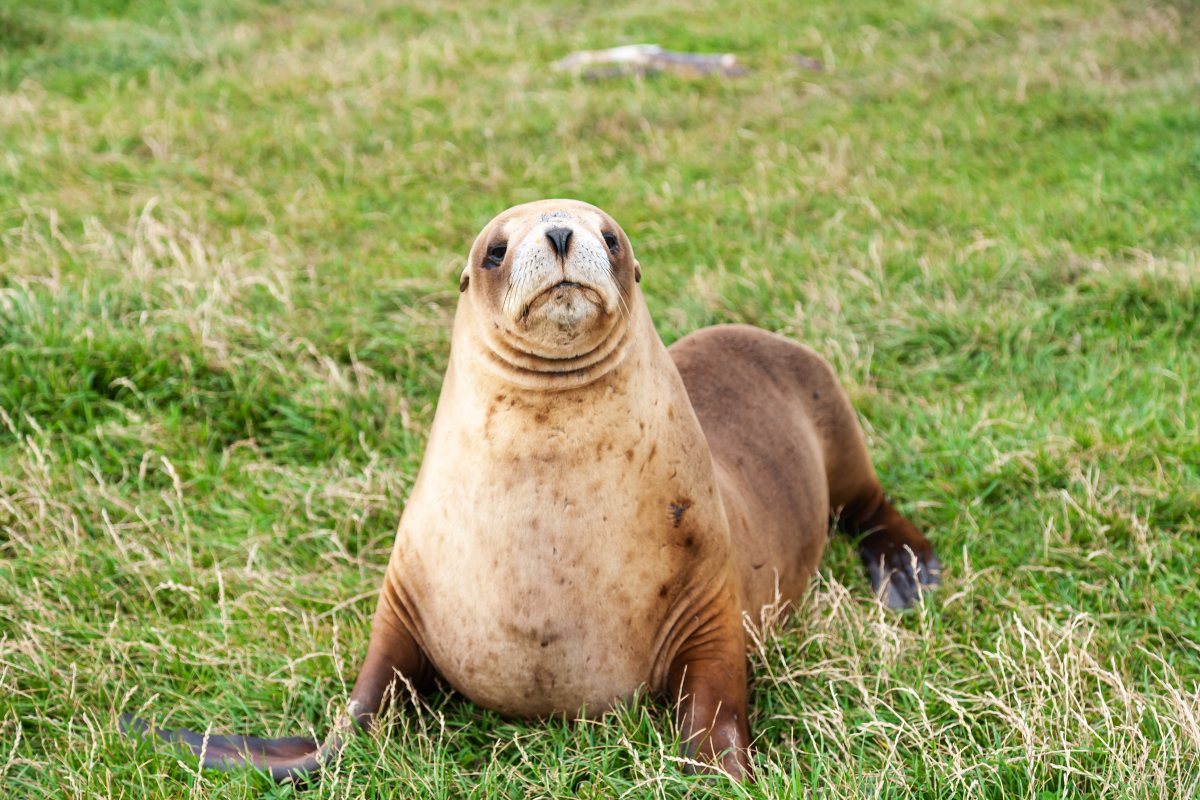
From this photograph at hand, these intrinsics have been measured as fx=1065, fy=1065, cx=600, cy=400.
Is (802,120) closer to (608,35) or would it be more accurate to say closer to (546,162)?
(546,162)

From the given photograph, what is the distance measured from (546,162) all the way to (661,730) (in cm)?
495

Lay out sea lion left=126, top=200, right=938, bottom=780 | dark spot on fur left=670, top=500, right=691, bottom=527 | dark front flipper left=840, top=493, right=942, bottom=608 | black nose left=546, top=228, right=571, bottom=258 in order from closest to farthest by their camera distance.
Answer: black nose left=546, top=228, right=571, bottom=258
sea lion left=126, top=200, right=938, bottom=780
dark spot on fur left=670, top=500, right=691, bottom=527
dark front flipper left=840, top=493, right=942, bottom=608

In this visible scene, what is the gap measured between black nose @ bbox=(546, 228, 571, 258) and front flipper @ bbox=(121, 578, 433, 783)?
111 centimetres

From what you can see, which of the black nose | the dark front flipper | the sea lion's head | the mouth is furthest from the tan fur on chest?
the dark front flipper

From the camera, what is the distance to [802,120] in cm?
769

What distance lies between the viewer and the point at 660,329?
5.18 metres

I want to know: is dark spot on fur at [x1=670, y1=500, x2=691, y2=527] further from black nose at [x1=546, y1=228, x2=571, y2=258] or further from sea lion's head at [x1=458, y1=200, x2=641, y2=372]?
black nose at [x1=546, y1=228, x2=571, y2=258]

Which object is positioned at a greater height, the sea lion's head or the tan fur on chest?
the sea lion's head

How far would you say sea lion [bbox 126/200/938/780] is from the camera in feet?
8.51

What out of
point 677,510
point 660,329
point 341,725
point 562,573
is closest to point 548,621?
point 562,573

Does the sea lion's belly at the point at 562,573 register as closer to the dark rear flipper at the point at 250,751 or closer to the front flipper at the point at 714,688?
the front flipper at the point at 714,688

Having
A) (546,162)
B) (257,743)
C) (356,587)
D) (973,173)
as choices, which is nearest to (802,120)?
(973,173)

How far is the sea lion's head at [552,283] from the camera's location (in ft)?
8.02

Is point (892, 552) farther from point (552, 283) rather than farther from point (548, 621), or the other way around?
point (552, 283)
